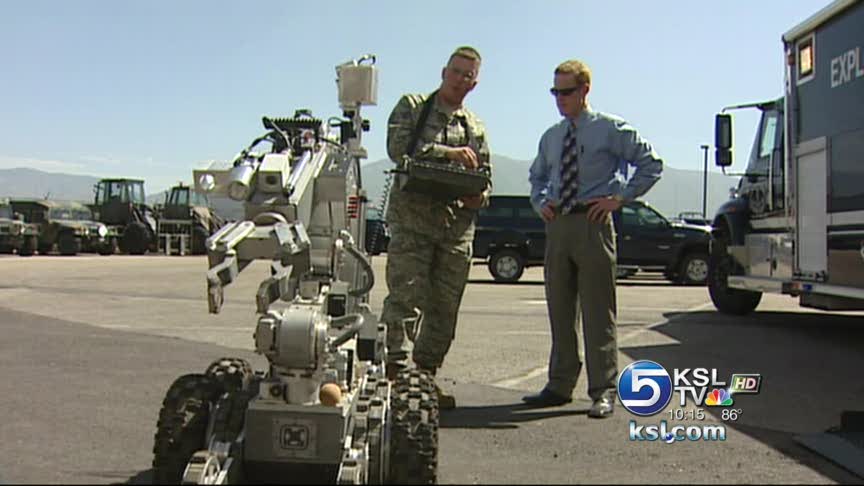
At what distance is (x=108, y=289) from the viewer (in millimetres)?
15602

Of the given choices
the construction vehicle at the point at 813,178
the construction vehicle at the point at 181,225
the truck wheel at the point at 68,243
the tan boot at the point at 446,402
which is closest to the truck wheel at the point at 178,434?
the tan boot at the point at 446,402

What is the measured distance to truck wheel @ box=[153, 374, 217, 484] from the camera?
3.20 metres

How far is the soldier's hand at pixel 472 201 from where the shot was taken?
17.0ft

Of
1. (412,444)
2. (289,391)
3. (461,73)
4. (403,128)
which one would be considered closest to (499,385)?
(403,128)

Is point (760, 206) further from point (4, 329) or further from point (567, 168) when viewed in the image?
point (4, 329)

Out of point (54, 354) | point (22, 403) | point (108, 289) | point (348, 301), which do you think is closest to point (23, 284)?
point (108, 289)

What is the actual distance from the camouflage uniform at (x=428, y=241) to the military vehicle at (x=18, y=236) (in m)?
30.6

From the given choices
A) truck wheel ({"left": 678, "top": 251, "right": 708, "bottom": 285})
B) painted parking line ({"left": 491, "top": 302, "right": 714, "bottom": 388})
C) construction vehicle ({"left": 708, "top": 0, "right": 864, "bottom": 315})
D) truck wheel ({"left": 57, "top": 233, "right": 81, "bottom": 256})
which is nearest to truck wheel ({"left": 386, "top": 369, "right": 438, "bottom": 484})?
painted parking line ({"left": 491, "top": 302, "right": 714, "bottom": 388})

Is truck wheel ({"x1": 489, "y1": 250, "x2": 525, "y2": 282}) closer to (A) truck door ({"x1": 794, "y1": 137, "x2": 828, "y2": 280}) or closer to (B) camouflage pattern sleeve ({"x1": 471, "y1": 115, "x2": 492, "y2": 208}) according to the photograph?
(A) truck door ({"x1": 794, "y1": 137, "x2": 828, "y2": 280})

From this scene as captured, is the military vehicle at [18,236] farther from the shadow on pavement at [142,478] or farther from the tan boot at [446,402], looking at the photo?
the shadow on pavement at [142,478]

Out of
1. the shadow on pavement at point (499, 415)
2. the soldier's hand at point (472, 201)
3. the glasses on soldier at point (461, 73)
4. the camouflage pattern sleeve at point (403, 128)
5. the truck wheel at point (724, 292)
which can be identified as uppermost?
the glasses on soldier at point (461, 73)

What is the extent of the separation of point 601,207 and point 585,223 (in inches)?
6.0

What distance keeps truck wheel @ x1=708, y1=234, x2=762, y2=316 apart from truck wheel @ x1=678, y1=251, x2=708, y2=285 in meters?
7.49

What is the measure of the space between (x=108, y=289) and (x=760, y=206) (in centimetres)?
1137
